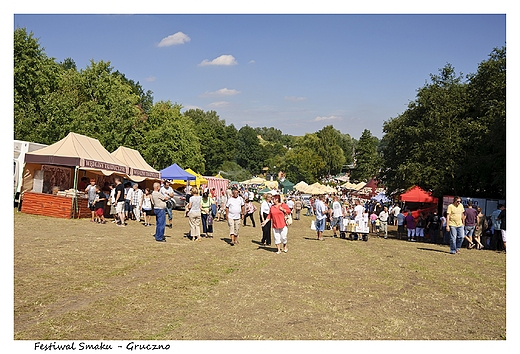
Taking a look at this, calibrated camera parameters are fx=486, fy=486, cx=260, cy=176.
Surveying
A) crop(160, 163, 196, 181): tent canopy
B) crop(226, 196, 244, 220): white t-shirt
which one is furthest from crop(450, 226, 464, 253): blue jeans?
crop(160, 163, 196, 181): tent canopy

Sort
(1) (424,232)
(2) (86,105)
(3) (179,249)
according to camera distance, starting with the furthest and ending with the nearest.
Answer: (2) (86,105) → (1) (424,232) → (3) (179,249)

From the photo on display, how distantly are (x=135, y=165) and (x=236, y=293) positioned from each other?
20.5 m

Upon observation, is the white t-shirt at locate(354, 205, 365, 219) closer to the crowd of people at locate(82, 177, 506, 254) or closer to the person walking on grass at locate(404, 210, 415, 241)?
the crowd of people at locate(82, 177, 506, 254)

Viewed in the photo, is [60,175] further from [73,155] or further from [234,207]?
[234,207]

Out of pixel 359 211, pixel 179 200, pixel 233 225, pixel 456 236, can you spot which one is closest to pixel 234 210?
pixel 233 225

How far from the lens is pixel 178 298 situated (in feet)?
27.2

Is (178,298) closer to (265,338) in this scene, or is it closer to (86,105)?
(265,338)

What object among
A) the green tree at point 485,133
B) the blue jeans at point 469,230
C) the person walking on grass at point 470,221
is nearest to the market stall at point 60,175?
the person walking on grass at point 470,221

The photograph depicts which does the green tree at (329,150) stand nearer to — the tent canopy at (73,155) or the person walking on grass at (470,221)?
the tent canopy at (73,155)

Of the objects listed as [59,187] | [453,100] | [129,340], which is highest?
[453,100]

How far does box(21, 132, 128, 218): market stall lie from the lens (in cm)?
2009

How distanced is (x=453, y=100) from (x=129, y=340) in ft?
79.6

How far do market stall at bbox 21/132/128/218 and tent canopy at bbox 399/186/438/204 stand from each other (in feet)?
56.7

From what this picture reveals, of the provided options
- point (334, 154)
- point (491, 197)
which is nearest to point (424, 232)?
point (491, 197)
